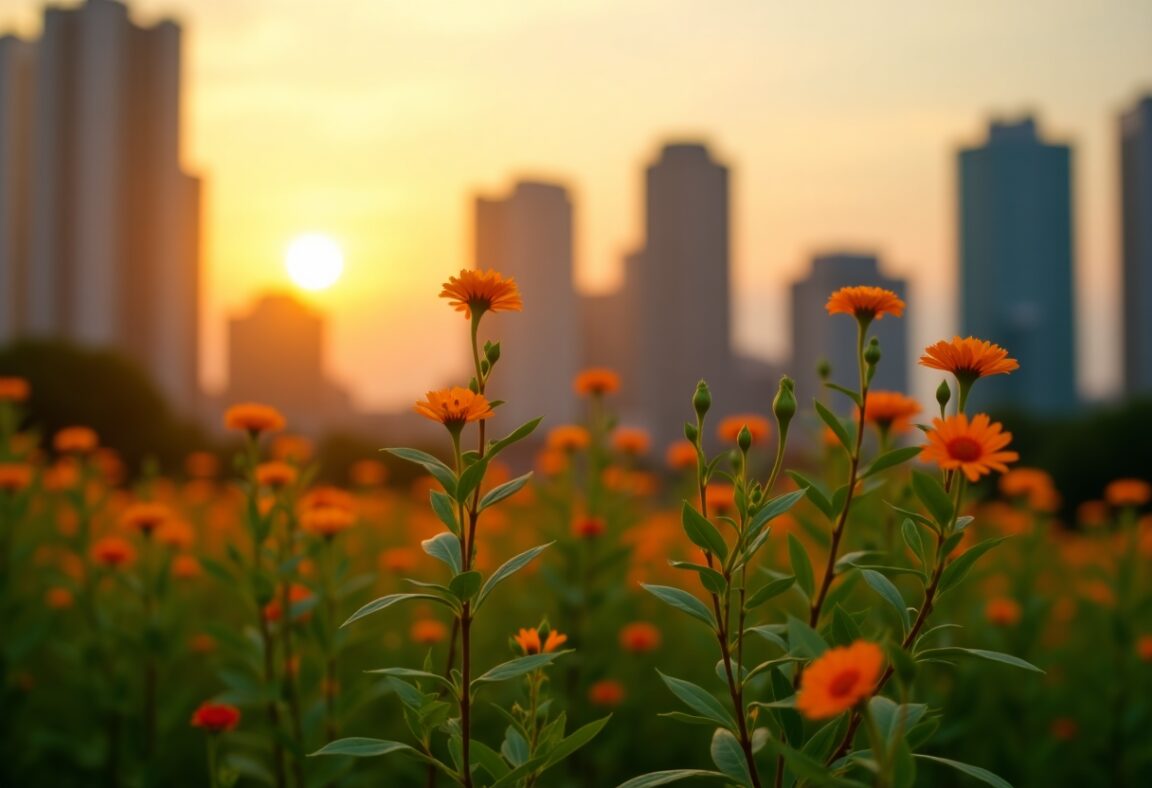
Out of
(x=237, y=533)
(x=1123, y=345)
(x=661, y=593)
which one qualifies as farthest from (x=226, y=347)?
(x=661, y=593)

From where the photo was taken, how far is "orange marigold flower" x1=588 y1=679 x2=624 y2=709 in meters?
3.04

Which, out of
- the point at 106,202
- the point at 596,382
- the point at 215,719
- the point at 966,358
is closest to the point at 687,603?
the point at 966,358

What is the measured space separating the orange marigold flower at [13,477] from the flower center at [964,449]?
117 inches

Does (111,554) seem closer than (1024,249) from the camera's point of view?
Yes

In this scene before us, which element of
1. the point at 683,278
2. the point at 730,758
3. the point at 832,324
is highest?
the point at 683,278

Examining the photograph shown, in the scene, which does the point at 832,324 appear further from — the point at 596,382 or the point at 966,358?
the point at 966,358

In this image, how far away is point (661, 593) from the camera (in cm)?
125

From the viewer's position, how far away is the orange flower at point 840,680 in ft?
2.60

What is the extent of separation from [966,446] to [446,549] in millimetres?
675

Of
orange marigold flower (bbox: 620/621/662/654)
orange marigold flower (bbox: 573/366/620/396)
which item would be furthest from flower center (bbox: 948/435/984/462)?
orange marigold flower (bbox: 620/621/662/654)

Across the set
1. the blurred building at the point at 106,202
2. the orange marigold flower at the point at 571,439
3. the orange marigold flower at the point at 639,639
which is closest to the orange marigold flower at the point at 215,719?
the orange marigold flower at the point at 571,439

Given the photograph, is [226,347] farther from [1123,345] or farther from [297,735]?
[297,735]

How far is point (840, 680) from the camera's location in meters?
0.84

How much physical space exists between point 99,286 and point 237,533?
36914mm
